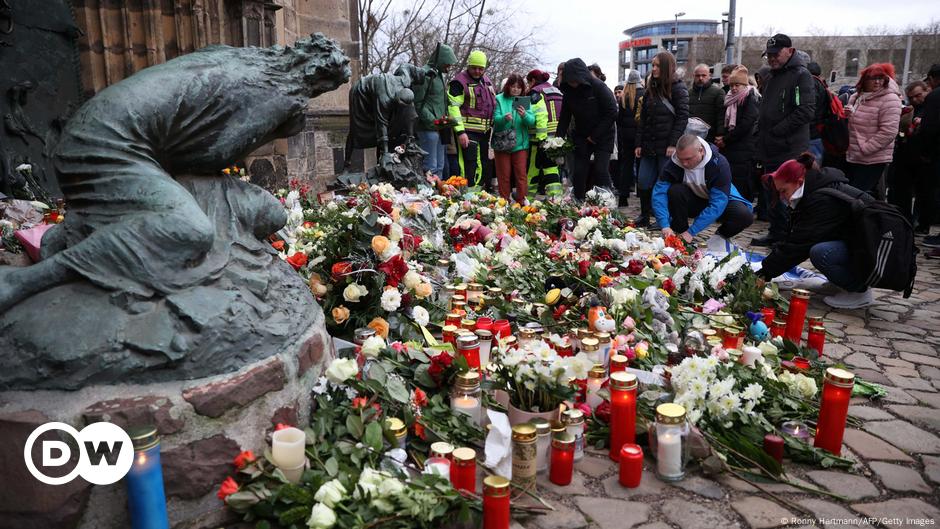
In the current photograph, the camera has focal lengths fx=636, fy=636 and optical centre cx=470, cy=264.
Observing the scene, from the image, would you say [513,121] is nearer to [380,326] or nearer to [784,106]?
[784,106]

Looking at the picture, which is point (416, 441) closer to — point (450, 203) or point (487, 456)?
point (487, 456)

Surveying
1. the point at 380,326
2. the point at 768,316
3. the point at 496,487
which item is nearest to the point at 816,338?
the point at 768,316

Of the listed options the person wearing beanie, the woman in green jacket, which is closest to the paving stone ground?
the person wearing beanie

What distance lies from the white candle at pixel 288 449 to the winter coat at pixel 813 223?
3.74 metres

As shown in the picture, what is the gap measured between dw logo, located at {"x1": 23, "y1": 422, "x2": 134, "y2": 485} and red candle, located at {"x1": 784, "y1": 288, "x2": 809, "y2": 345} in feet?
11.3

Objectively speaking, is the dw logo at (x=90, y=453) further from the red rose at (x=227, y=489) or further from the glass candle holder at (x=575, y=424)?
the glass candle holder at (x=575, y=424)

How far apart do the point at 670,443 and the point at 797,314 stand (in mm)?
1876

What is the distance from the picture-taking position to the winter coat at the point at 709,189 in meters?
5.55

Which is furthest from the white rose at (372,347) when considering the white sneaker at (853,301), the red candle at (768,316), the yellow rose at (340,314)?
the white sneaker at (853,301)

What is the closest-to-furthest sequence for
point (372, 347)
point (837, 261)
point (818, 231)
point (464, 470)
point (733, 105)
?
1. point (464, 470)
2. point (372, 347)
3. point (818, 231)
4. point (837, 261)
5. point (733, 105)

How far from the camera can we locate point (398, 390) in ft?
8.34

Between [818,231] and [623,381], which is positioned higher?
[818,231]

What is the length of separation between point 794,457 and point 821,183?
2.81 m

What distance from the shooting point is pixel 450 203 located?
20.4ft
